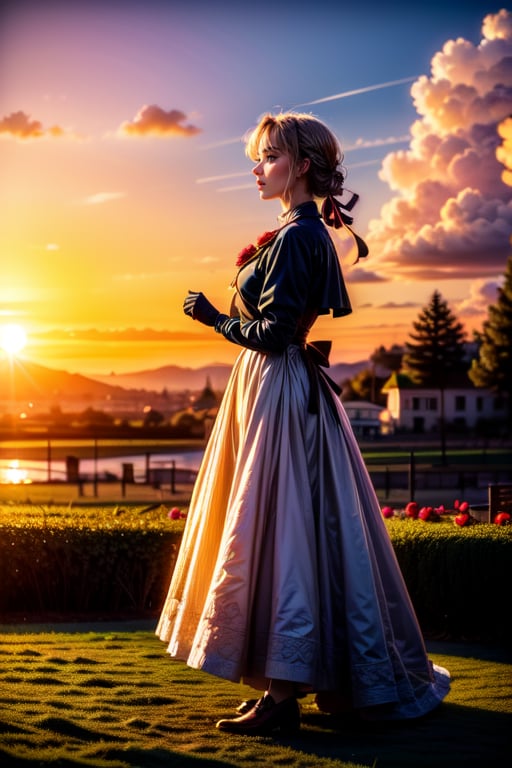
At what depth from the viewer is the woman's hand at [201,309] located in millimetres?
4797

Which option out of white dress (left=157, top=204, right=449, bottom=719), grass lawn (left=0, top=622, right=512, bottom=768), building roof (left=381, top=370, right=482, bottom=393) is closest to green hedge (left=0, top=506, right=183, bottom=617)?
grass lawn (left=0, top=622, right=512, bottom=768)

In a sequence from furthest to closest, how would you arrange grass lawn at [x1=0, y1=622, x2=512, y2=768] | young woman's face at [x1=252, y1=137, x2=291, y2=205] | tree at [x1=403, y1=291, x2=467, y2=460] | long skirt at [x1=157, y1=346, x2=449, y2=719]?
tree at [x1=403, y1=291, x2=467, y2=460] → young woman's face at [x1=252, y1=137, x2=291, y2=205] → long skirt at [x1=157, y1=346, x2=449, y2=719] → grass lawn at [x1=0, y1=622, x2=512, y2=768]

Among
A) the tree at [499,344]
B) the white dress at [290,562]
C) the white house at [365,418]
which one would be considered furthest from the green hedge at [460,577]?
Answer: the white house at [365,418]

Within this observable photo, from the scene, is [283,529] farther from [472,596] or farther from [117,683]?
[472,596]

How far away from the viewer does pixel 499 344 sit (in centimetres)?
5669

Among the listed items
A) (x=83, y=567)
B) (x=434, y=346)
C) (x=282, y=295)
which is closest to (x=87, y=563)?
(x=83, y=567)

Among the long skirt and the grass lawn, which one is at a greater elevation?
the long skirt

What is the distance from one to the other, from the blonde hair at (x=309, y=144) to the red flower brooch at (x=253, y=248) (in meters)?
0.26

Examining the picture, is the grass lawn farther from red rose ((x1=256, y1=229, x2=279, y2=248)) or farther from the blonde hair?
the blonde hair

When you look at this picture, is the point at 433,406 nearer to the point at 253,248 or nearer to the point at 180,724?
the point at 253,248

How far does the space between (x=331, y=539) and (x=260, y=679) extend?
64 cm

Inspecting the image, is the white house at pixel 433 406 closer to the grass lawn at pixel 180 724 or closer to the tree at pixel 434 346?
the tree at pixel 434 346

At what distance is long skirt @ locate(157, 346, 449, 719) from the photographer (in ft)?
14.2

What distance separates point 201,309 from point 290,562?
117 cm
